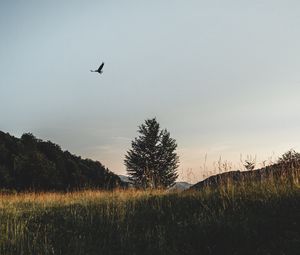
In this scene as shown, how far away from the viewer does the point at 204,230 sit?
8.84 metres

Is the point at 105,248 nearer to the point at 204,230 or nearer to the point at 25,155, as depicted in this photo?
the point at 204,230

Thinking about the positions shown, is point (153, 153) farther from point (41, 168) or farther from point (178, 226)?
point (178, 226)

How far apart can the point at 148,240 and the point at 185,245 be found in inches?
31.6

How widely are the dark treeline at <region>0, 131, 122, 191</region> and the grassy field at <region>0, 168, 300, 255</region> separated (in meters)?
21.6

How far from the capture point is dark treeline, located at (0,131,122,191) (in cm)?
3988

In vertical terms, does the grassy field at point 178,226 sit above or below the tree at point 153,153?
below

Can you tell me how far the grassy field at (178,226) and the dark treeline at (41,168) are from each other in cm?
2164

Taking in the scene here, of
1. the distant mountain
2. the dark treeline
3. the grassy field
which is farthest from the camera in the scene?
the dark treeline

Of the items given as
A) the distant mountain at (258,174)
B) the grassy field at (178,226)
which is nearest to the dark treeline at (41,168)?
the distant mountain at (258,174)

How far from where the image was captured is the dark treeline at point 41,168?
39.9m

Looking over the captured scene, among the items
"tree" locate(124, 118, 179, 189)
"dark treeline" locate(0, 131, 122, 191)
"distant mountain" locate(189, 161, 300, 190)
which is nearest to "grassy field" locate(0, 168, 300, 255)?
"distant mountain" locate(189, 161, 300, 190)

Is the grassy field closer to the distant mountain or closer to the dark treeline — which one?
the distant mountain

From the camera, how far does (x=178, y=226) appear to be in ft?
30.8

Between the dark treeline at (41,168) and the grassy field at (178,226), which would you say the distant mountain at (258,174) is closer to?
the grassy field at (178,226)
